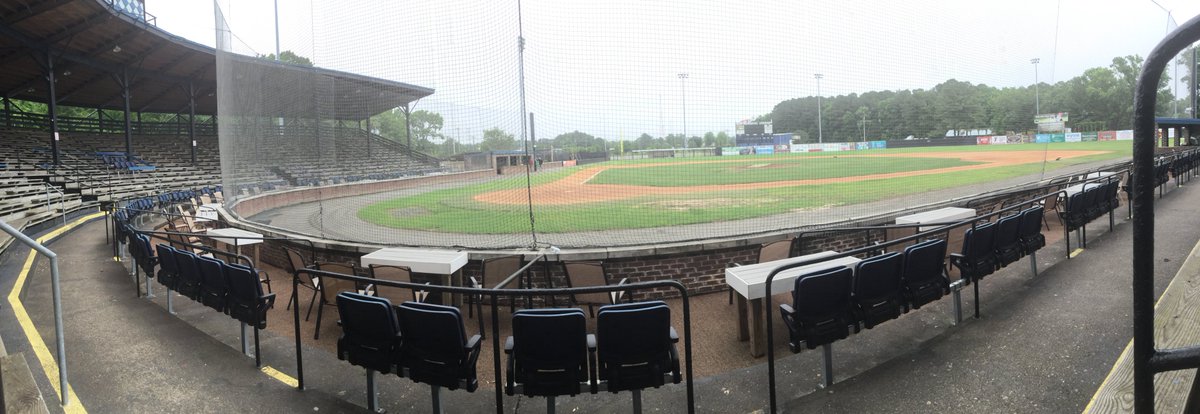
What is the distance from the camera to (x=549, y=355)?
3.36 metres

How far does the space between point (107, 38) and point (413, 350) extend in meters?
31.4

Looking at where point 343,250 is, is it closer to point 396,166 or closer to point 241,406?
point 396,166

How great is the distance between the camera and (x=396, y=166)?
993cm

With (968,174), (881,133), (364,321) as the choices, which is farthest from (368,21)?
(968,174)

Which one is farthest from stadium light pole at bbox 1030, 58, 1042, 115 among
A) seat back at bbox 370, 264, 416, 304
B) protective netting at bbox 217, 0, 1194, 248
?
seat back at bbox 370, 264, 416, 304

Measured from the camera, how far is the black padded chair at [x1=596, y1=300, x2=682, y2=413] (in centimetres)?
332

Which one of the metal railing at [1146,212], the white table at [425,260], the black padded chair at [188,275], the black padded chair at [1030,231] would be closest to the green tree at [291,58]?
the black padded chair at [188,275]

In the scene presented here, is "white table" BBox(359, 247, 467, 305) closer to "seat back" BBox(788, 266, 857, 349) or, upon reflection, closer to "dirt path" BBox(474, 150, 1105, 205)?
"dirt path" BBox(474, 150, 1105, 205)

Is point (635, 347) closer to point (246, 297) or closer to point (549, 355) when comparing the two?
point (549, 355)

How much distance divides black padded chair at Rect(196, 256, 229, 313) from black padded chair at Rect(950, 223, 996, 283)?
715cm

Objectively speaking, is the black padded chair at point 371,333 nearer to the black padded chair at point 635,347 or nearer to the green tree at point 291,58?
the black padded chair at point 635,347

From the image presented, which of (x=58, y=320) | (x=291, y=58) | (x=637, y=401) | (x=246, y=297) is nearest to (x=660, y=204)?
(x=291, y=58)

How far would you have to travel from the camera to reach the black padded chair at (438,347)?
3.44 meters

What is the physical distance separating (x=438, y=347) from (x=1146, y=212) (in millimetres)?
3383
